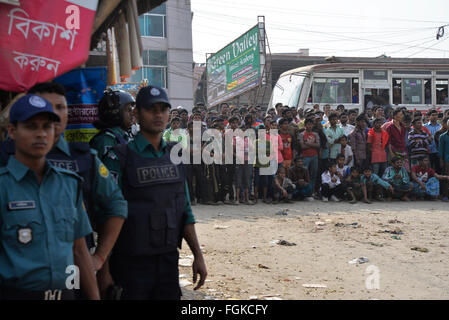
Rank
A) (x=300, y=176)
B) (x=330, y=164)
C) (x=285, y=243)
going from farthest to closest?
1. (x=330, y=164)
2. (x=300, y=176)
3. (x=285, y=243)

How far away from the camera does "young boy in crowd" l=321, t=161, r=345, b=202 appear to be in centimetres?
1095

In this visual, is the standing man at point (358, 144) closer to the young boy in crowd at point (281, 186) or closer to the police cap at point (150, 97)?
the young boy in crowd at point (281, 186)

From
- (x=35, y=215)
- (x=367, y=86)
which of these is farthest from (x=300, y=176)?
(x=35, y=215)

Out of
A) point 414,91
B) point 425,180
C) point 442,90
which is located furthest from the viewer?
point 442,90

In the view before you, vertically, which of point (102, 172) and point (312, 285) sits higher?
point (102, 172)

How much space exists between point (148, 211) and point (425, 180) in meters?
10.3

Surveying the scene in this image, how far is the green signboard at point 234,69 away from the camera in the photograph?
25641 mm

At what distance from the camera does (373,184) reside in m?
11.2

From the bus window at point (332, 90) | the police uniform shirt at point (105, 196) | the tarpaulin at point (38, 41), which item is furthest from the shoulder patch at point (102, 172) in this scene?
the bus window at point (332, 90)

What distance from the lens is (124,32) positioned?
546 centimetres

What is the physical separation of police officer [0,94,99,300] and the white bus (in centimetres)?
1315

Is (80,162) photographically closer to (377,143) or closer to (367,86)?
(377,143)

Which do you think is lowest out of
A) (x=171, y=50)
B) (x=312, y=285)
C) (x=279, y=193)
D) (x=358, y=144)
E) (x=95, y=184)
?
(x=312, y=285)
